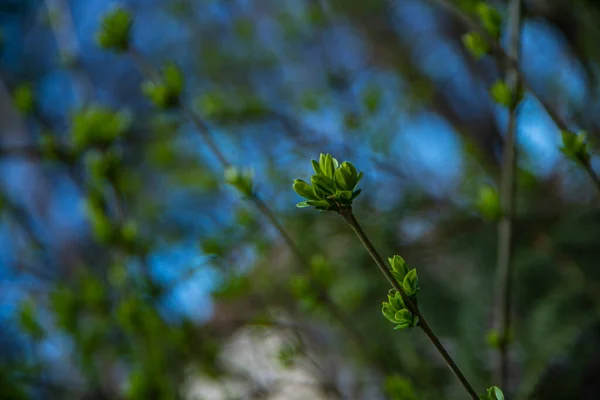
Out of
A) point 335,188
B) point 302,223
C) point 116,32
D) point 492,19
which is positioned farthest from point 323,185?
point 302,223

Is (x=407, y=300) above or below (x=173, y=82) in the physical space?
below

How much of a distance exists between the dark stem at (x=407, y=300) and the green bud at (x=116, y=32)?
0.39 meters

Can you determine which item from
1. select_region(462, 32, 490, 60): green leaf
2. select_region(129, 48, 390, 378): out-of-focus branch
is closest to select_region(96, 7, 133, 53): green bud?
select_region(129, 48, 390, 378): out-of-focus branch

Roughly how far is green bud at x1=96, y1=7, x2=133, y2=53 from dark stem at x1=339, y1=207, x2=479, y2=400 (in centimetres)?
39

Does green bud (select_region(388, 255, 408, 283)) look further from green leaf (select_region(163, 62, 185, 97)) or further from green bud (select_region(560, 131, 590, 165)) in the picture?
green leaf (select_region(163, 62, 185, 97))

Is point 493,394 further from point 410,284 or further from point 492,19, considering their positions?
point 492,19

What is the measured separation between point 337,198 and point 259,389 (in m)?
0.70

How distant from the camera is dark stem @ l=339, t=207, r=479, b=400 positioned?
0.87 feet

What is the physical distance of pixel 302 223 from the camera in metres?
0.93

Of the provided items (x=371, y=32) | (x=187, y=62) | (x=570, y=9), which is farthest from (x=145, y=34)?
(x=570, y=9)

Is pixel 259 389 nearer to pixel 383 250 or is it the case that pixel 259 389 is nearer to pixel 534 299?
pixel 383 250

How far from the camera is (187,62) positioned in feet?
6.17

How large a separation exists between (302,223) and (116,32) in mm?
463

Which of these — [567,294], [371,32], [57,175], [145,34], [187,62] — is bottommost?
[567,294]
